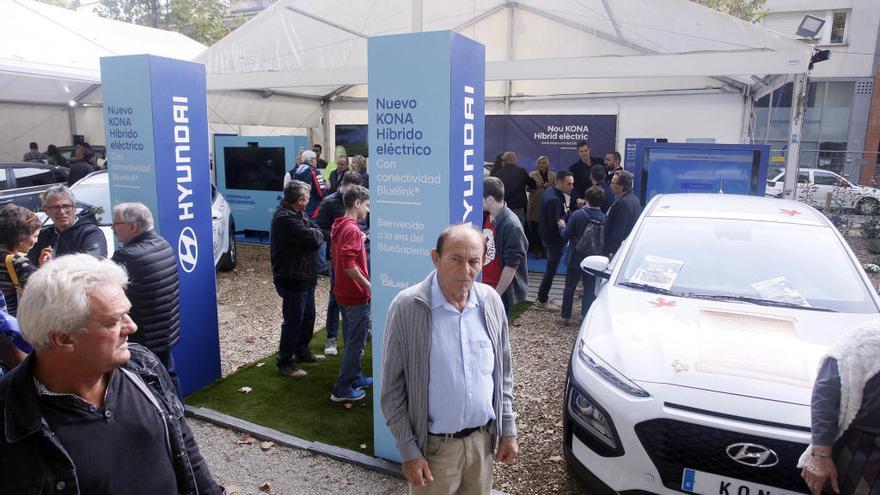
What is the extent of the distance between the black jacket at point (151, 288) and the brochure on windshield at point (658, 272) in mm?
3336

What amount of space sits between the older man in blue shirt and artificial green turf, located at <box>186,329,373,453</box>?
6.34 feet

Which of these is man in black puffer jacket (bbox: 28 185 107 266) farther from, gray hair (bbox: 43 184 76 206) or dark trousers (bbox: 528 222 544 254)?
dark trousers (bbox: 528 222 544 254)

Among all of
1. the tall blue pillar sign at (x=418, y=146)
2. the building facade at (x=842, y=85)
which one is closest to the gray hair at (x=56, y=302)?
the tall blue pillar sign at (x=418, y=146)

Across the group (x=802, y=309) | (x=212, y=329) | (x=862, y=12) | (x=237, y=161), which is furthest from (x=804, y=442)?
(x=862, y=12)

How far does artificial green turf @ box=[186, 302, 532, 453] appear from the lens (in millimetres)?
4590

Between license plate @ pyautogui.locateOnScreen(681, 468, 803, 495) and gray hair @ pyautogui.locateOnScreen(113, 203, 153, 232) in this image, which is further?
gray hair @ pyautogui.locateOnScreen(113, 203, 153, 232)

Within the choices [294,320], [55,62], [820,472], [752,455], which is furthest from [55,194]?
[55,62]

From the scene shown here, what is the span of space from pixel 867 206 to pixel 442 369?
49.9 ft

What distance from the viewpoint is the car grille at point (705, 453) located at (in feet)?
9.03

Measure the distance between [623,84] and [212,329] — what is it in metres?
9.22

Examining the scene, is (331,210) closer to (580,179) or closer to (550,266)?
(550,266)

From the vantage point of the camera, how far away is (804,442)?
8.94 ft

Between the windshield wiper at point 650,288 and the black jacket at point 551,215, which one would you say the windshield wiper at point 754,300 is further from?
the black jacket at point 551,215

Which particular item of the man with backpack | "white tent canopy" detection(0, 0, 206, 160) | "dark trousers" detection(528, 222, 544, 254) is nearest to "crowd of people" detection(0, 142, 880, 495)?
the man with backpack
